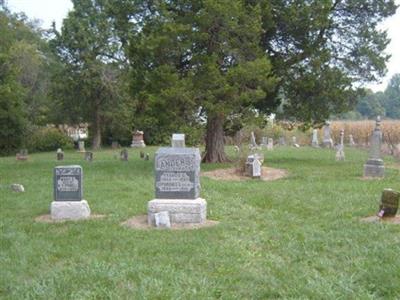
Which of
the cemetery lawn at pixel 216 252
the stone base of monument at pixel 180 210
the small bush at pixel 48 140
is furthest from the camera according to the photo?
the small bush at pixel 48 140

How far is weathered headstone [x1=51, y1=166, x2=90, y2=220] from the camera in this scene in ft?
34.0

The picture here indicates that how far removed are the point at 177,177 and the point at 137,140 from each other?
34.7 metres

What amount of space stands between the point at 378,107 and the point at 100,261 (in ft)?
302

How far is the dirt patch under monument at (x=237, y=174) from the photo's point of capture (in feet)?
57.5

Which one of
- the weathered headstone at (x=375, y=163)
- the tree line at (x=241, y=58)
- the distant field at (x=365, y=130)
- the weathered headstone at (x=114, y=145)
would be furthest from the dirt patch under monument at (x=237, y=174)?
the weathered headstone at (x=114, y=145)

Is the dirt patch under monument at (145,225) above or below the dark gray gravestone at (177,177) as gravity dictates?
below

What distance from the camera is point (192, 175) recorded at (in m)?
10.0

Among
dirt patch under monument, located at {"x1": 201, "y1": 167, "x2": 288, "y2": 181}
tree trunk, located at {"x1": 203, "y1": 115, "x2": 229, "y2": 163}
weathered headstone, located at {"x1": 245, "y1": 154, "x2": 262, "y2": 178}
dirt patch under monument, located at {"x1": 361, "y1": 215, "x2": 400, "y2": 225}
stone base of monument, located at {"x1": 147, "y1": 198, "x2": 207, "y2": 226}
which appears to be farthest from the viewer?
tree trunk, located at {"x1": 203, "y1": 115, "x2": 229, "y2": 163}

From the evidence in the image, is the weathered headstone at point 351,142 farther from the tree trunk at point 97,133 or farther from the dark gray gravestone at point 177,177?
the dark gray gravestone at point 177,177

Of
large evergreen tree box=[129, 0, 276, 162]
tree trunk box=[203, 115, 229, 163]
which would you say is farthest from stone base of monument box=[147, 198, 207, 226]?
tree trunk box=[203, 115, 229, 163]

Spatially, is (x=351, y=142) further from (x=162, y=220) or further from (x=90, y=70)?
(x=162, y=220)

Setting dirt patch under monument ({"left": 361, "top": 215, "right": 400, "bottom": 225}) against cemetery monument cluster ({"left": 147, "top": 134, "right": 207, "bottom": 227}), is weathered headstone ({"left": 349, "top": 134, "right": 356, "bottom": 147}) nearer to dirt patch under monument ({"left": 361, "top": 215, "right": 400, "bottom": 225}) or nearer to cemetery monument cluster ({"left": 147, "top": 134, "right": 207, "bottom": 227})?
dirt patch under monument ({"left": 361, "top": 215, "right": 400, "bottom": 225})

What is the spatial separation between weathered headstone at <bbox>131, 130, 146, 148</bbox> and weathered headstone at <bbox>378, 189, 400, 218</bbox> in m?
35.3

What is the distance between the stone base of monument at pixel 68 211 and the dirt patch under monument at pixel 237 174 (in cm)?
745
